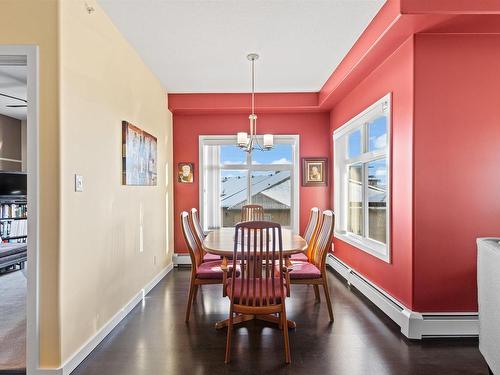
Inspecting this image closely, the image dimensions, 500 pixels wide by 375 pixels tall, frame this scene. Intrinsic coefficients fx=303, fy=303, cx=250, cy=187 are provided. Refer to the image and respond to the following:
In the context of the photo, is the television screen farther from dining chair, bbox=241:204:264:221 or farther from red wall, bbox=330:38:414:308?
red wall, bbox=330:38:414:308

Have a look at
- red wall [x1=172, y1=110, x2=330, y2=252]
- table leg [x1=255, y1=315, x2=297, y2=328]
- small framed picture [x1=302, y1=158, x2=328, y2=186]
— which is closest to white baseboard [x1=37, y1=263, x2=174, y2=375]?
table leg [x1=255, y1=315, x2=297, y2=328]

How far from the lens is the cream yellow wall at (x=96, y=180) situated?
2082 millimetres

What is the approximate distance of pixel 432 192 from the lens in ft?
8.53

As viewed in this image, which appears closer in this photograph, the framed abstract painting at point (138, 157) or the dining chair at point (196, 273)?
the dining chair at point (196, 273)

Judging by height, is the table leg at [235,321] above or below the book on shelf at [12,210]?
below

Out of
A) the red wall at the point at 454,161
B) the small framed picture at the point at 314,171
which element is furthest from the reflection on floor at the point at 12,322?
the small framed picture at the point at 314,171

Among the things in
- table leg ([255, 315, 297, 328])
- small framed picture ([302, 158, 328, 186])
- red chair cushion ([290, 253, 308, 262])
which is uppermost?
small framed picture ([302, 158, 328, 186])

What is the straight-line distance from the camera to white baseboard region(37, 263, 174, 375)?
2.00 metres

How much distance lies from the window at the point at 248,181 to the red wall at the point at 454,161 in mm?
2764

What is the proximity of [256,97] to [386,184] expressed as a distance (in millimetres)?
2579

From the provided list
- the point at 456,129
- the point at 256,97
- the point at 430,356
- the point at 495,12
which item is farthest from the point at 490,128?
the point at 256,97

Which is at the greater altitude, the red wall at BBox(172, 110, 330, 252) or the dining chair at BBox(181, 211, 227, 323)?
the red wall at BBox(172, 110, 330, 252)

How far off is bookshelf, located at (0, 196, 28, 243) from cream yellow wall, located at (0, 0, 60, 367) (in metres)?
4.22

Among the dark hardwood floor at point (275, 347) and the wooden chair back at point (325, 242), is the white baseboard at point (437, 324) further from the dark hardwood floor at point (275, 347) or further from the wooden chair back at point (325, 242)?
the wooden chair back at point (325, 242)
